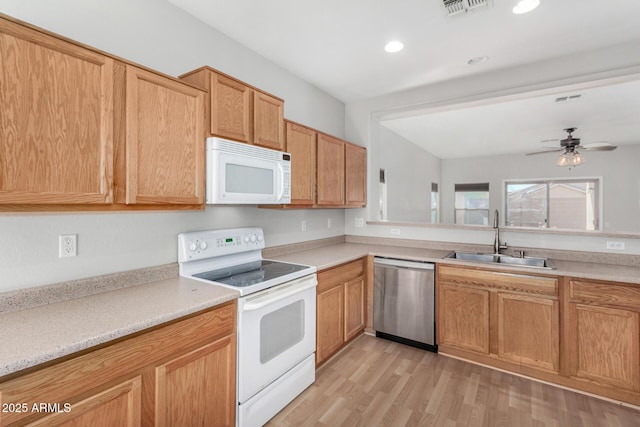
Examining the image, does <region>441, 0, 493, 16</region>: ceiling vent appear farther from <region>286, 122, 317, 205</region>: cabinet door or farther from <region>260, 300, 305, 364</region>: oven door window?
<region>260, 300, 305, 364</region>: oven door window

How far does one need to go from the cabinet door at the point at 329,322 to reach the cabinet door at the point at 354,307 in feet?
0.21

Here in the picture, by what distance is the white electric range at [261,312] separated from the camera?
174cm

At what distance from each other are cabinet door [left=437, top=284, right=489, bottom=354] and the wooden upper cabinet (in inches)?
78.1

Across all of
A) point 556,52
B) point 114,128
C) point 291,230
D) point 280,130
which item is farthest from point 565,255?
point 114,128

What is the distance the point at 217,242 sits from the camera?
7.03ft

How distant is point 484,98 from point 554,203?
362 centimetres

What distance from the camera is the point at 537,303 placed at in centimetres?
231

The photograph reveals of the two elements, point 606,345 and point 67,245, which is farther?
point 606,345

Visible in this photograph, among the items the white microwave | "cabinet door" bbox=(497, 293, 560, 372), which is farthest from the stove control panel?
"cabinet door" bbox=(497, 293, 560, 372)

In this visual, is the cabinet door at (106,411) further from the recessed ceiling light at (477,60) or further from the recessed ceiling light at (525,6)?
the recessed ceiling light at (477,60)

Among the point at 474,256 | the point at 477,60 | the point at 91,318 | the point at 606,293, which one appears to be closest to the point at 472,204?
the point at 474,256

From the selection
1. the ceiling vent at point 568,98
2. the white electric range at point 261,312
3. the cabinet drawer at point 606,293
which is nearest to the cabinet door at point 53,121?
the white electric range at point 261,312

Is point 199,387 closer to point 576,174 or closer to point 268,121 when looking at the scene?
point 268,121

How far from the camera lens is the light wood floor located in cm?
193
